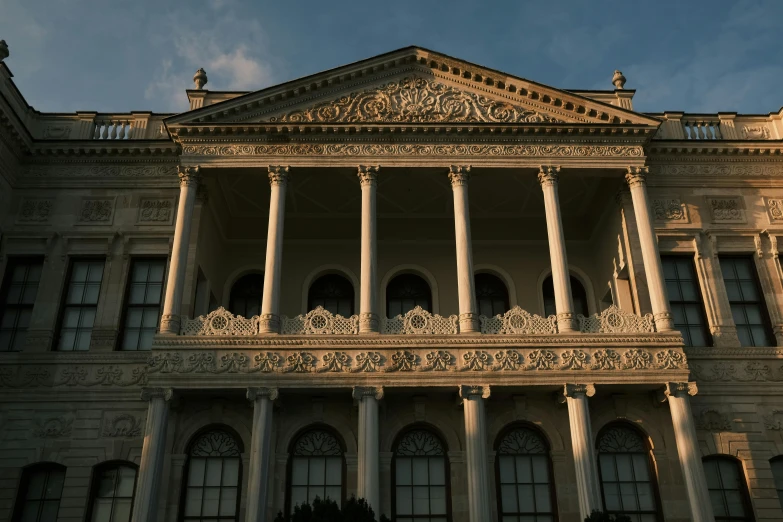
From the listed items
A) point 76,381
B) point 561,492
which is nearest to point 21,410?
point 76,381

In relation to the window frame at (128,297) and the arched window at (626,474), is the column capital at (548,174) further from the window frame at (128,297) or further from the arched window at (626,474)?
the window frame at (128,297)

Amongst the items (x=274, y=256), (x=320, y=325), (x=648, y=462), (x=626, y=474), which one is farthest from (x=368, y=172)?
(x=648, y=462)

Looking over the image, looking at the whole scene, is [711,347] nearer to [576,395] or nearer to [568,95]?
[576,395]

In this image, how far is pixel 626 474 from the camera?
16750mm

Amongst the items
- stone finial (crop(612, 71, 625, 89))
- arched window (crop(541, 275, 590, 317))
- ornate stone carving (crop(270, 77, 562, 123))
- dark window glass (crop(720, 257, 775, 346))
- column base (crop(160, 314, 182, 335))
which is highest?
stone finial (crop(612, 71, 625, 89))

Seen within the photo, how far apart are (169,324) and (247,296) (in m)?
4.86

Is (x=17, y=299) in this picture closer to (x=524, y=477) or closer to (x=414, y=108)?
(x=414, y=108)

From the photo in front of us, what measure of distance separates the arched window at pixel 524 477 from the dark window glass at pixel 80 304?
33.5ft

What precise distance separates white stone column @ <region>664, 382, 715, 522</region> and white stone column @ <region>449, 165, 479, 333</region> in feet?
14.6

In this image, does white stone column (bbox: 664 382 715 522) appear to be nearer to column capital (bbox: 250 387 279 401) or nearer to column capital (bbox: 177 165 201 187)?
column capital (bbox: 250 387 279 401)

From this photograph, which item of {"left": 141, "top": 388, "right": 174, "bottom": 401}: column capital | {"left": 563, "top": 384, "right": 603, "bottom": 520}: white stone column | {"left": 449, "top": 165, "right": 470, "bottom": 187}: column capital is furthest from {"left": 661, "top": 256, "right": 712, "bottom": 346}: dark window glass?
{"left": 141, "top": 388, "right": 174, "bottom": 401}: column capital

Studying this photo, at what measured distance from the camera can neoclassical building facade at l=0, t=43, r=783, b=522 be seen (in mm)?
16234

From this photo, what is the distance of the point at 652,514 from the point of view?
53.4 feet

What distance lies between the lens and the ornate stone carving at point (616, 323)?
55.5 ft
